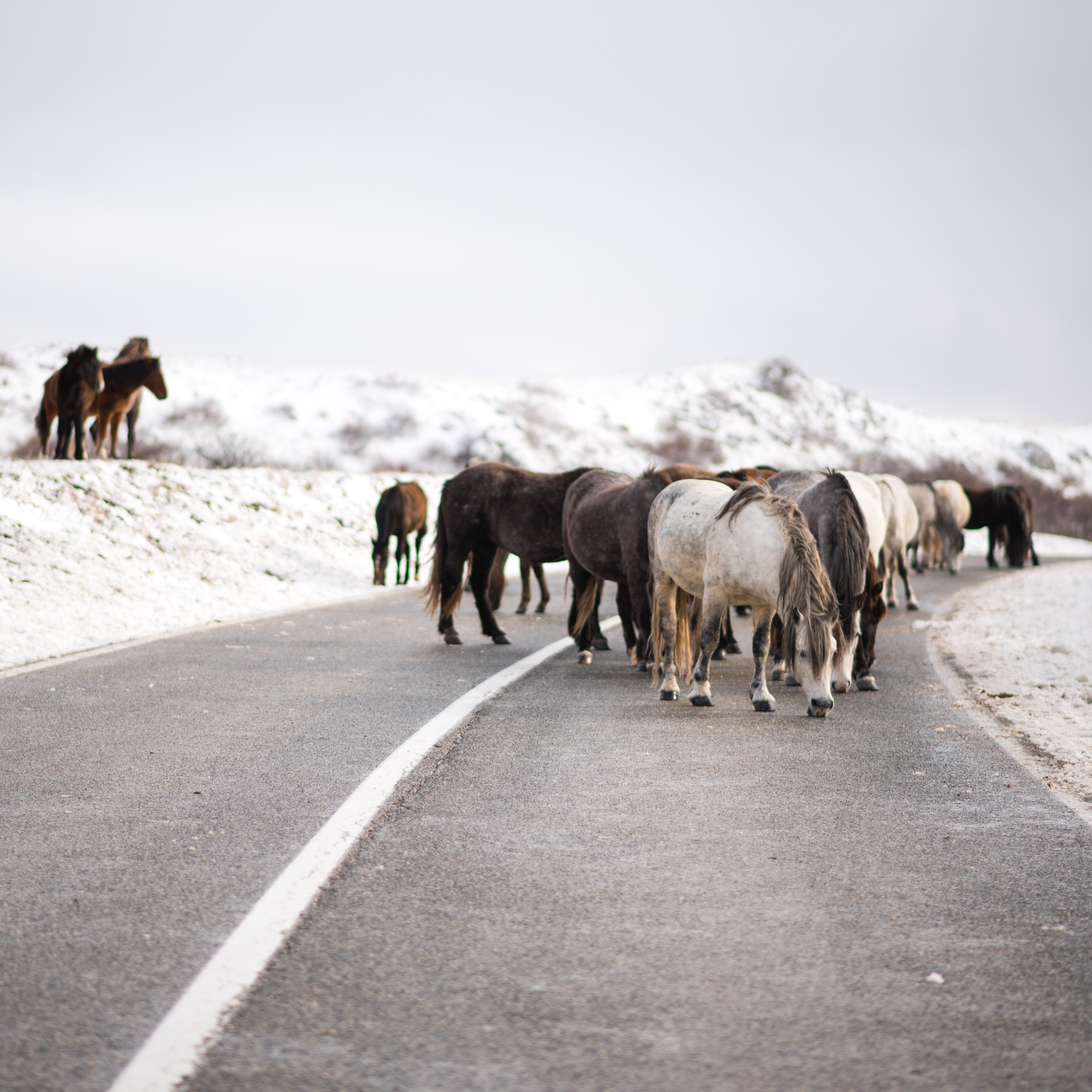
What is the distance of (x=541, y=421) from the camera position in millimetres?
93562

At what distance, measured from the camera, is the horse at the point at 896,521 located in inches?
556

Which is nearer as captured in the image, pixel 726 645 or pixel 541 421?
pixel 726 645

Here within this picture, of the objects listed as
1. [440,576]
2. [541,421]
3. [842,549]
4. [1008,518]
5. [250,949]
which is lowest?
[250,949]

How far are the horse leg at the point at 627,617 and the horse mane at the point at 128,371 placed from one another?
13184 millimetres

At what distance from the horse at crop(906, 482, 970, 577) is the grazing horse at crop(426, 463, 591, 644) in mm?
16421

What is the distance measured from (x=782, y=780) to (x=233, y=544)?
1703cm

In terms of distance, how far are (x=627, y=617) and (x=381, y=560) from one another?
1154 cm

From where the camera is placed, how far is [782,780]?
549cm

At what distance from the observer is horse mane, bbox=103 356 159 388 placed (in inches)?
795

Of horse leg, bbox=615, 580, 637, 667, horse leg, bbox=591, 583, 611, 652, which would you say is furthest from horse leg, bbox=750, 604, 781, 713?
horse leg, bbox=591, 583, 611, 652

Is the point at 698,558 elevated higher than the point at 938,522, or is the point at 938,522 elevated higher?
the point at 938,522

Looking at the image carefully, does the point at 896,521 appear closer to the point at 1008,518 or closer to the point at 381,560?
the point at 381,560

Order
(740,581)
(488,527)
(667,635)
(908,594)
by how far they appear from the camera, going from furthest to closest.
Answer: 1. (908,594)
2. (488,527)
3. (667,635)
4. (740,581)

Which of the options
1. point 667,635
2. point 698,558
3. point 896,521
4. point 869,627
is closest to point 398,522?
point 896,521
